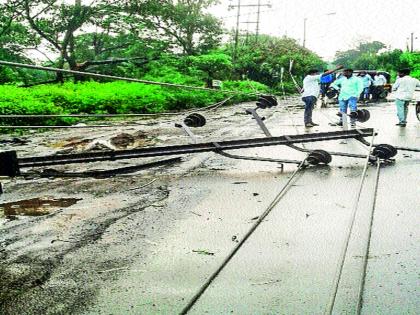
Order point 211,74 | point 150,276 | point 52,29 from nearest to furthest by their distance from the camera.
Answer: point 150,276 < point 52,29 < point 211,74

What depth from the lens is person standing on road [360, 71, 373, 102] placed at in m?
22.6

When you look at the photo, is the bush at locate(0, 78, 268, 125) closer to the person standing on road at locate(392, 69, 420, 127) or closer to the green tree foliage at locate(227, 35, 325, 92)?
the person standing on road at locate(392, 69, 420, 127)

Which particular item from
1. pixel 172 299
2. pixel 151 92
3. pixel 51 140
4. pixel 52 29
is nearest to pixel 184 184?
pixel 172 299

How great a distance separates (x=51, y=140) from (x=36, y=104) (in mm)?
2836

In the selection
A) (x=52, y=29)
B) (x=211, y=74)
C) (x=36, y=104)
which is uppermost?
(x=52, y=29)

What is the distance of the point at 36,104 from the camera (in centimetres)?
1396

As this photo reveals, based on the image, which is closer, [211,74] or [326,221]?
[326,221]

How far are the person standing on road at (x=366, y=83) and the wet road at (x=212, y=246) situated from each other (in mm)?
17095

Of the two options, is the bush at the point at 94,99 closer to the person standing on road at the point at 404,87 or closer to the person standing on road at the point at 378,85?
the person standing on road at the point at 404,87

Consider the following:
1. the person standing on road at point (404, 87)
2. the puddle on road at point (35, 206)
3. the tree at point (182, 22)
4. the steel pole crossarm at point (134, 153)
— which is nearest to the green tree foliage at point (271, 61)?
the tree at point (182, 22)

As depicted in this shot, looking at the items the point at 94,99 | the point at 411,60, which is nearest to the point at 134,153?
the point at 94,99

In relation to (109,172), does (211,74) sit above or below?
above

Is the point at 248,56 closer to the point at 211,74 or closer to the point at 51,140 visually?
the point at 211,74

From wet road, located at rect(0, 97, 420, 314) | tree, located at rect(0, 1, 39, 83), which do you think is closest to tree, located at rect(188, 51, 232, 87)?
tree, located at rect(0, 1, 39, 83)
